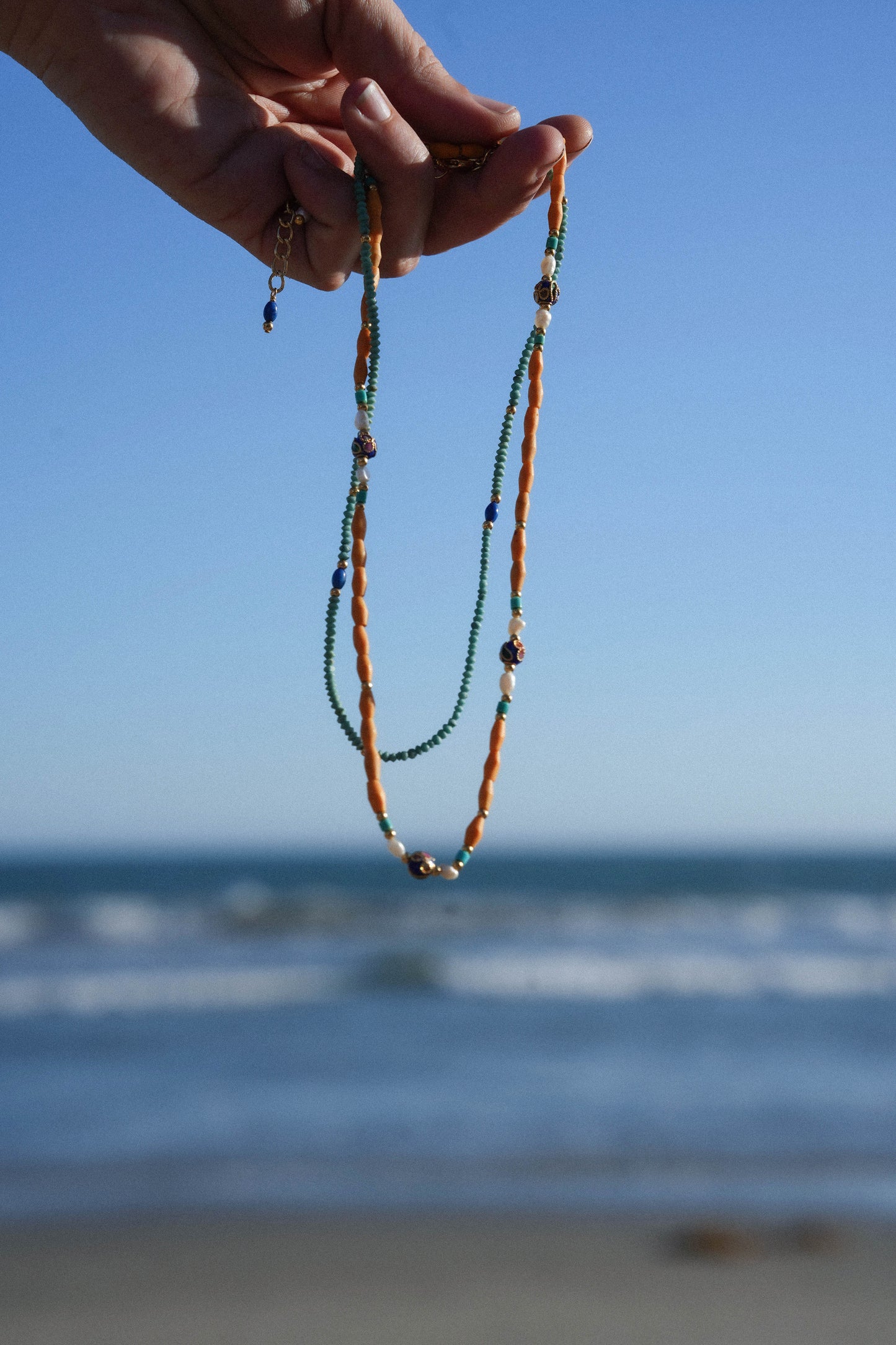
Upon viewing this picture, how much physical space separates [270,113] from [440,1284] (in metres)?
3.33

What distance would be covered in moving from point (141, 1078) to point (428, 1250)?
8.24 feet

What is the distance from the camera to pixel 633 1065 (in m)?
6.25

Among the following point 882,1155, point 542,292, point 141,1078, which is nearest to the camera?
point 542,292

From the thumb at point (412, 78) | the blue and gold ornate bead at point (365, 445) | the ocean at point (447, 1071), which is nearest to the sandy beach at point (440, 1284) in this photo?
the ocean at point (447, 1071)

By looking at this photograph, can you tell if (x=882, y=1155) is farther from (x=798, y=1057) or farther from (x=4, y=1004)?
(x=4, y=1004)

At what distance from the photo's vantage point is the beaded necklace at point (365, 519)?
5.59 feet

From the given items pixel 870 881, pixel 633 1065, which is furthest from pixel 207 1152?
pixel 870 881

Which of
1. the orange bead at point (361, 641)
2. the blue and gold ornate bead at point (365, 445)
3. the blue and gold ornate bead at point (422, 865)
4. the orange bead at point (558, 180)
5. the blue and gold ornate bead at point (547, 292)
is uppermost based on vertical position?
the orange bead at point (558, 180)

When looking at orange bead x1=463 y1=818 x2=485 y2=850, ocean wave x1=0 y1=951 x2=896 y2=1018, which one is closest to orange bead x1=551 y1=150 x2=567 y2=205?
orange bead x1=463 y1=818 x2=485 y2=850

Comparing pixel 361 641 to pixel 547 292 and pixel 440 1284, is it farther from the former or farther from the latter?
pixel 440 1284

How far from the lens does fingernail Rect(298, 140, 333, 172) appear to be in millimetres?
1721

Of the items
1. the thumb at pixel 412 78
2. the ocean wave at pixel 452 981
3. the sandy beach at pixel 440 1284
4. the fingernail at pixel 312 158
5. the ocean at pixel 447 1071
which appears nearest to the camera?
the thumb at pixel 412 78

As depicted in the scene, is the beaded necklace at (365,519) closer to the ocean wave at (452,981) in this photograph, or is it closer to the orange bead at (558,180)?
the orange bead at (558,180)

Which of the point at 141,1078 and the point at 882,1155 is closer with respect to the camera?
the point at 882,1155
